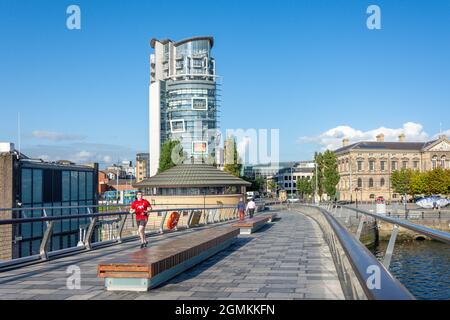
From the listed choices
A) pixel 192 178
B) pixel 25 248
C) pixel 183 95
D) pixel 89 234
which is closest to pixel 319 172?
pixel 192 178

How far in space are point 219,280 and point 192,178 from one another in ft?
150

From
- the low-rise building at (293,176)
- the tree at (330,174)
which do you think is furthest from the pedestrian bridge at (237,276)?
the low-rise building at (293,176)

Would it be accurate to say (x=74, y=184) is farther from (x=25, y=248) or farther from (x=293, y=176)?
(x=293, y=176)

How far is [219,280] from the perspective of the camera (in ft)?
28.3

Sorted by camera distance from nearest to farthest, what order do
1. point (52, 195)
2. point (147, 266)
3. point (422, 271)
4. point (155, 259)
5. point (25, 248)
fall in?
1. point (147, 266)
2. point (155, 259)
3. point (422, 271)
4. point (25, 248)
5. point (52, 195)

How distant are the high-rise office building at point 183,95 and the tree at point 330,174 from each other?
67567 millimetres

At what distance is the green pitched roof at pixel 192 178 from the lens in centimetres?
5362

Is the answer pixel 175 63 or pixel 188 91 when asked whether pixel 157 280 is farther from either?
pixel 175 63

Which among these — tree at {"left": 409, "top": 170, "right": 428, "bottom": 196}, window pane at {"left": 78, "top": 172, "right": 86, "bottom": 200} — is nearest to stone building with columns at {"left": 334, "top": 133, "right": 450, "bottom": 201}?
tree at {"left": 409, "top": 170, "right": 428, "bottom": 196}

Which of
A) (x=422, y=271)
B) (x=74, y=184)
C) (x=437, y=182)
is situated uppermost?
(x=74, y=184)

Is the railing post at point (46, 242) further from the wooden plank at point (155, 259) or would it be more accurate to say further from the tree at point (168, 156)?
the tree at point (168, 156)

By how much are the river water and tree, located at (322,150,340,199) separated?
52.8 m

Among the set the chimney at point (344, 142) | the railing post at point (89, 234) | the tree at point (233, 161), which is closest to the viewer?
the railing post at point (89, 234)
